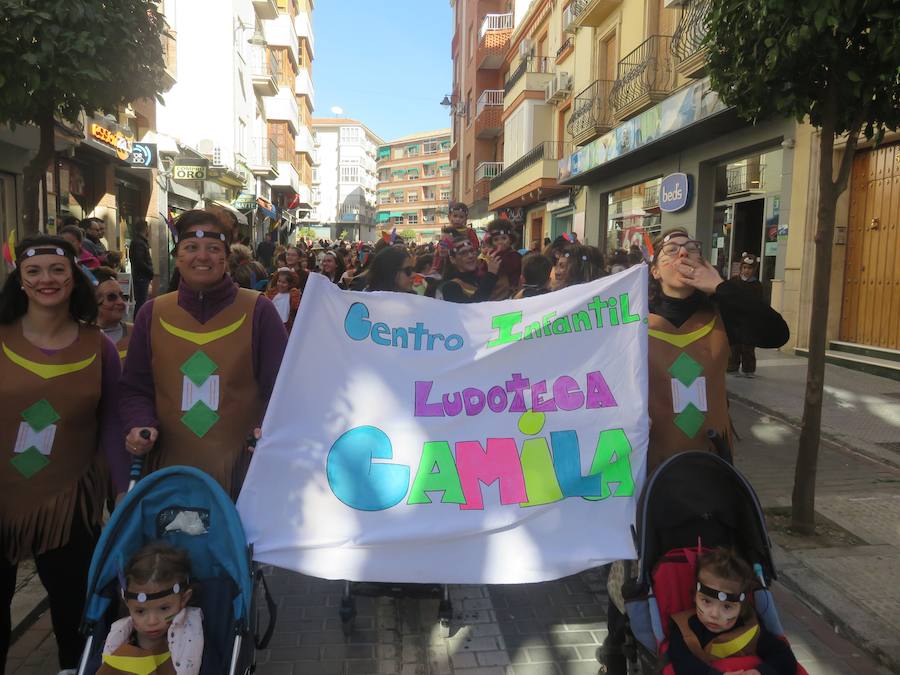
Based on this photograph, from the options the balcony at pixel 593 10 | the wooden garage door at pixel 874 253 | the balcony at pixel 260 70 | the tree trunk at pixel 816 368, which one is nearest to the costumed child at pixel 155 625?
the tree trunk at pixel 816 368

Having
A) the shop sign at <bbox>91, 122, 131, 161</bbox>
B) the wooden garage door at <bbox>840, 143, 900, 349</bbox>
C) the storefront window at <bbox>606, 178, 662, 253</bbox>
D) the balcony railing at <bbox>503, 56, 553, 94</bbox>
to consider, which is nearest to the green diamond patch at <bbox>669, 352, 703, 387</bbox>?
the wooden garage door at <bbox>840, 143, 900, 349</bbox>

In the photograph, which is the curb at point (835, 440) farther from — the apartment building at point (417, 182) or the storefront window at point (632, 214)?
the apartment building at point (417, 182)

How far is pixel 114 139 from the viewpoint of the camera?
14.6 meters

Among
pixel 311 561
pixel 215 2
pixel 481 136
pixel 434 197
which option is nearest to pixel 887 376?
pixel 311 561

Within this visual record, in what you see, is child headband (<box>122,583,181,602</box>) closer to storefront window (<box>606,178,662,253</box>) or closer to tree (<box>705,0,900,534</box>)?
tree (<box>705,0,900,534</box>)

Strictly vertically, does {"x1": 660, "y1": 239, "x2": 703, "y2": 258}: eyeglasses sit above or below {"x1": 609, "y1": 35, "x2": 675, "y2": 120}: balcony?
below

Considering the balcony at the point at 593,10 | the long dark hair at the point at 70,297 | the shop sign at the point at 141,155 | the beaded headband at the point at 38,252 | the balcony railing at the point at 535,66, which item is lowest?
the long dark hair at the point at 70,297

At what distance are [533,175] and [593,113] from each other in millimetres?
5031

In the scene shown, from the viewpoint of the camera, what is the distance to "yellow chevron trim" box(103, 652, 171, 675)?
2.22 m

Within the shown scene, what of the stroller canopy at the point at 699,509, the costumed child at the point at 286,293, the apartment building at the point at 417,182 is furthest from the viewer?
the apartment building at the point at 417,182

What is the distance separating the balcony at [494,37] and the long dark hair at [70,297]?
33.7 m

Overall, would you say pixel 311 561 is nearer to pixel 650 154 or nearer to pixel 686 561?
pixel 686 561

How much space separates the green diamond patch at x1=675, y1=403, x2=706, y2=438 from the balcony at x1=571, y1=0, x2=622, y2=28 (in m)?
17.9

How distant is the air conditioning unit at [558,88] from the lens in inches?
904
